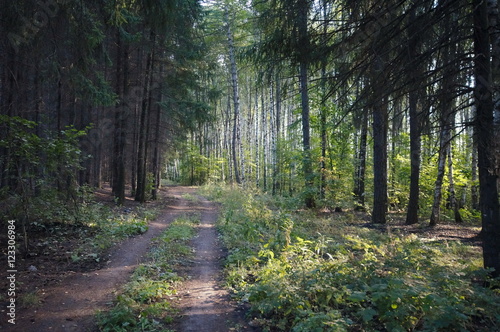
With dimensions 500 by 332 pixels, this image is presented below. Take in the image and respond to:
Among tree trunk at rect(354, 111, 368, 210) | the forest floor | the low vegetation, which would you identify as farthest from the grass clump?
tree trunk at rect(354, 111, 368, 210)

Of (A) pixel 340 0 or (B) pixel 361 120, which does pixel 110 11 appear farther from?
(B) pixel 361 120

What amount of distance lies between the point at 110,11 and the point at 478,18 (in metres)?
6.49

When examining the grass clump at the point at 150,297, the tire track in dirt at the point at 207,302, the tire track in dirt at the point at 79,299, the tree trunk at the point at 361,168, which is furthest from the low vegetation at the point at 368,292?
the tree trunk at the point at 361,168

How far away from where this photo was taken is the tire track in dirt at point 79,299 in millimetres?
3973

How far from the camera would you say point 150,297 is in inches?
189

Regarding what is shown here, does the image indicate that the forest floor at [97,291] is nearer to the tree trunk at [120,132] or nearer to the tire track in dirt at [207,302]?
the tire track in dirt at [207,302]

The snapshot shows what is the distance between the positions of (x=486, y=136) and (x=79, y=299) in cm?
668

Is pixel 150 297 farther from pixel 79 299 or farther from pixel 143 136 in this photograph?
pixel 143 136

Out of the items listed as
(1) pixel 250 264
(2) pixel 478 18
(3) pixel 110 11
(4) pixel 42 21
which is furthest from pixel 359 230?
(4) pixel 42 21

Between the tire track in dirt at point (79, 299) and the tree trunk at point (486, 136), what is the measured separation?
586 centimetres

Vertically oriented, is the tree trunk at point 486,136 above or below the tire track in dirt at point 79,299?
above

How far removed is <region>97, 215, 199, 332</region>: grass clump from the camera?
3988 millimetres

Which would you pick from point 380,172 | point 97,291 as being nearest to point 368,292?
point 97,291

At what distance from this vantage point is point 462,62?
452 centimetres
